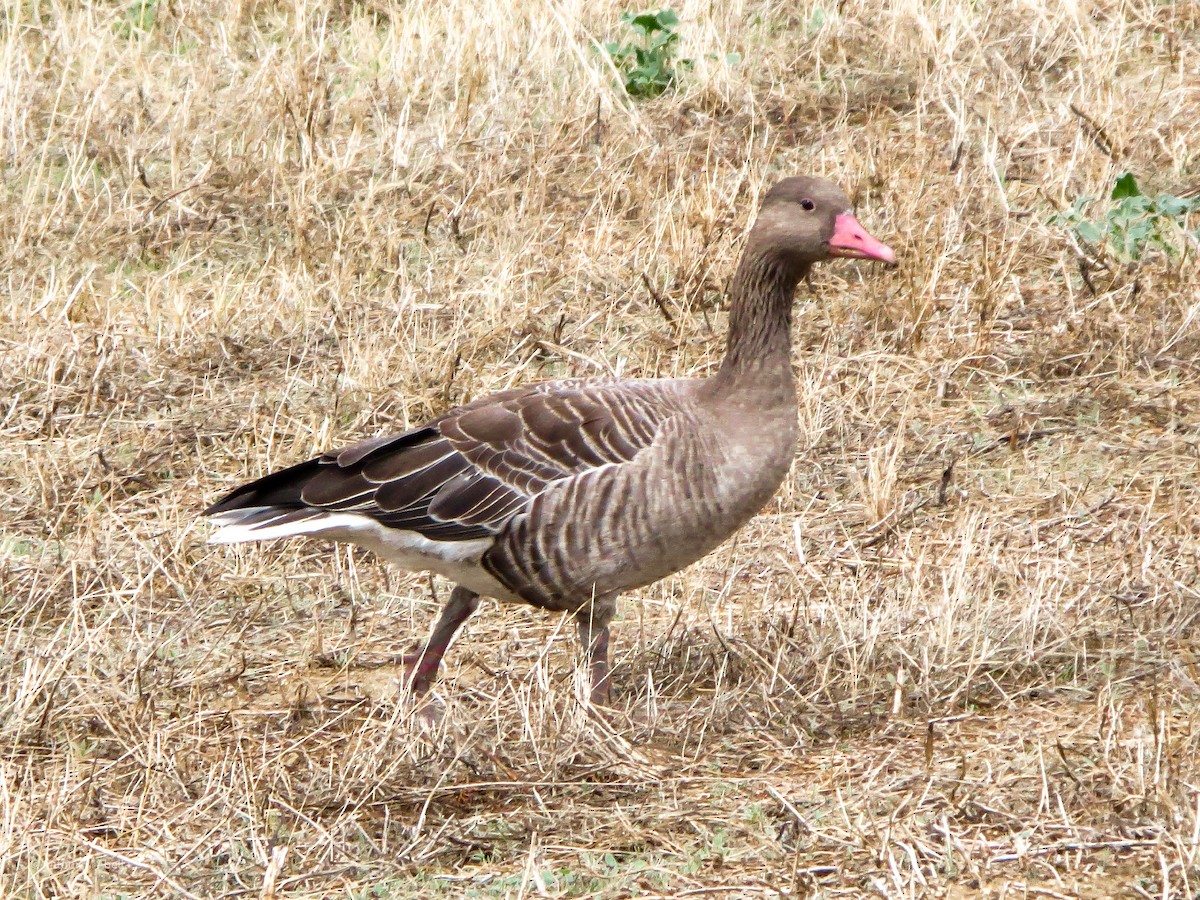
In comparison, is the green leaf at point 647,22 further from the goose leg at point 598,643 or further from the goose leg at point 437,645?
the goose leg at point 598,643

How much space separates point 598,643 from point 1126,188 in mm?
3698

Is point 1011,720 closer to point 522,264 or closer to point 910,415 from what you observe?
point 910,415

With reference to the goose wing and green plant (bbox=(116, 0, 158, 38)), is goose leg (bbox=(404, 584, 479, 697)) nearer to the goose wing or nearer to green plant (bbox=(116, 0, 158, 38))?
the goose wing

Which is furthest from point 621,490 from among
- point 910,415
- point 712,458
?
point 910,415

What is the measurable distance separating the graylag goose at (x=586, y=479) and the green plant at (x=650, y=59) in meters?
3.95

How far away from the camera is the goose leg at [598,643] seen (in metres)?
4.75

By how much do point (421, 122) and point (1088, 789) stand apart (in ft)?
19.1

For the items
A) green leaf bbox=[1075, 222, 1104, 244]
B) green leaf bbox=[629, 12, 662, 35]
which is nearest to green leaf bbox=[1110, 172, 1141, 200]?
green leaf bbox=[1075, 222, 1104, 244]

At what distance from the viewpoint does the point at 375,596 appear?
572 centimetres

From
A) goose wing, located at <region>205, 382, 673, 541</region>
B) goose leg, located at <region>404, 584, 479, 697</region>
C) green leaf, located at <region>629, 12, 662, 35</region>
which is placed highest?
green leaf, located at <region>629, 12, 662, 35</region>

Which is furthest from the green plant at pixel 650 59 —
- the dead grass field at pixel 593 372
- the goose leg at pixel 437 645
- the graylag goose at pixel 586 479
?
the goose leg at pixel 437 645

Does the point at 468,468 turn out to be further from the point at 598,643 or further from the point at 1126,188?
the point at 1126,188

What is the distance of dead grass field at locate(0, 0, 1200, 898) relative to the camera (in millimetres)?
4055

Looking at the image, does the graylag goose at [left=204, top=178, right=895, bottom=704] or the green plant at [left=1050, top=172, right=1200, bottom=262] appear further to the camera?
the green plant at [left=1050, top=172, right=1200, bottom=262]
